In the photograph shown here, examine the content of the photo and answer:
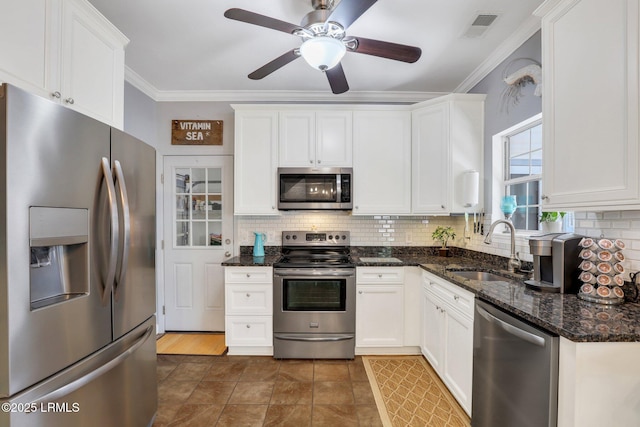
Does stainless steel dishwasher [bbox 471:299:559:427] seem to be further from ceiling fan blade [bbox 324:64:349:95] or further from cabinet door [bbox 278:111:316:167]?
cabinet door [bbox 278:111:316:167]

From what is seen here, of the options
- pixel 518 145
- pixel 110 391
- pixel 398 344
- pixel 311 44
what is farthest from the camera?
pixel 398 344

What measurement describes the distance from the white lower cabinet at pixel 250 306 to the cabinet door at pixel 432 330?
1391 mm

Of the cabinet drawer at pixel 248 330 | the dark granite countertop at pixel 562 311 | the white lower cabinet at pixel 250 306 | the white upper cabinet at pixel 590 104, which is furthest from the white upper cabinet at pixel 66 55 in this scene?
the white upper cabinet at pixel 590 104

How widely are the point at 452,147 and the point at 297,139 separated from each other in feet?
4.95

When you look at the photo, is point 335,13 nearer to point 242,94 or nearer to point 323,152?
point 323,152

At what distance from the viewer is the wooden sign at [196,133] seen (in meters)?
3.29

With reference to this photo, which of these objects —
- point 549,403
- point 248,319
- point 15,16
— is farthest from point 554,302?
point 15,16

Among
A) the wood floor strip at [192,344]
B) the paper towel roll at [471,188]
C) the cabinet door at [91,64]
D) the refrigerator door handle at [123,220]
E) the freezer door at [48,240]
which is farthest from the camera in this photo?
the wood floor strip at [192,344]

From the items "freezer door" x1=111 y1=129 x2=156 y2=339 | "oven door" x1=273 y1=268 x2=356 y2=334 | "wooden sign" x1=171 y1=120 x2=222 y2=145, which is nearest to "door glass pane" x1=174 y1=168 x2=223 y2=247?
"wooden sign" x1=171 y1=120 x2=222 y2=145

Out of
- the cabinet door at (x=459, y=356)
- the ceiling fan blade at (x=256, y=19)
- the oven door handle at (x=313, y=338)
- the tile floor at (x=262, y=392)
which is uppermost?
the ceiling fan blade at (x=256, y=19)

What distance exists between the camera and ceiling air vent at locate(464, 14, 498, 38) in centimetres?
203

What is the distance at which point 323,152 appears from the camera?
9.80ft

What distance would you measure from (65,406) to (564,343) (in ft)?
6.15

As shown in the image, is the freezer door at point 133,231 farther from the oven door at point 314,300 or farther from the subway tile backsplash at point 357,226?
the subway tile backsplash at point 357,226
